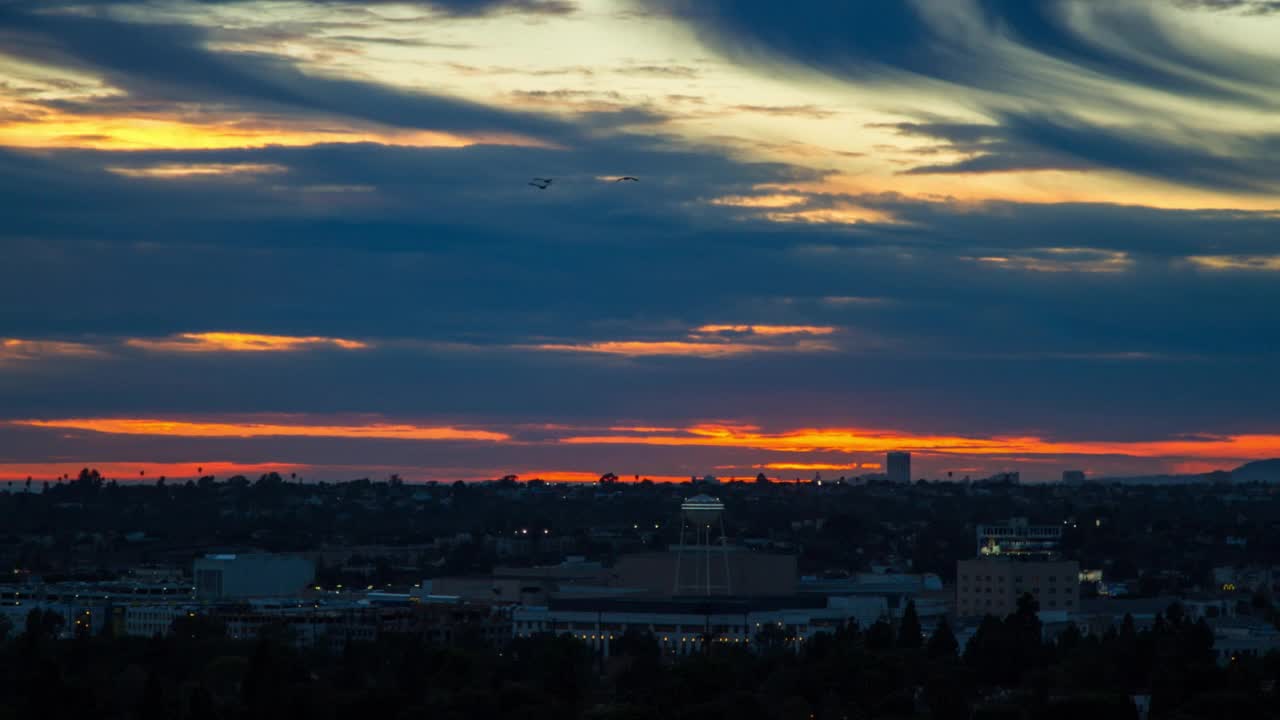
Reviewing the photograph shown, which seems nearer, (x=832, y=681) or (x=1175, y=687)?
(x=1175, y=687)

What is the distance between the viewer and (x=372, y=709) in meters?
154

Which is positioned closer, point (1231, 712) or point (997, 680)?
point (1231, 712)

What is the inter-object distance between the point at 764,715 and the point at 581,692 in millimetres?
29355

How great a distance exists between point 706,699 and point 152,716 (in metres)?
38.0

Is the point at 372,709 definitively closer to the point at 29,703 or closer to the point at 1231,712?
the point at 29,703

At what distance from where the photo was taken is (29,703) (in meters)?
150

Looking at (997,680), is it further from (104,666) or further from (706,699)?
(104,666)

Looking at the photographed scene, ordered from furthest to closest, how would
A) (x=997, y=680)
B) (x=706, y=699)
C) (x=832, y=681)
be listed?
(x=997, y=680), (x=832, y=681), (x=706, y=699)

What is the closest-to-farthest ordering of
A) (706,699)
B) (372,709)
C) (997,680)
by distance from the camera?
1. (372,709)
2. (706,699)
3. (997,680)

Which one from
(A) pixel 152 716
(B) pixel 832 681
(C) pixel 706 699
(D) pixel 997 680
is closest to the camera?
(A) pixel 152 716

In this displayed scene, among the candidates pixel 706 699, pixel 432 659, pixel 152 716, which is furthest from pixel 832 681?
pixel 152 716

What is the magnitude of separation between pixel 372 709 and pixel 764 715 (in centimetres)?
2292

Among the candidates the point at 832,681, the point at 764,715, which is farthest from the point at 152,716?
the point at 832,681

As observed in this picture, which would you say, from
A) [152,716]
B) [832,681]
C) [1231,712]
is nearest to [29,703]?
[152,716]
